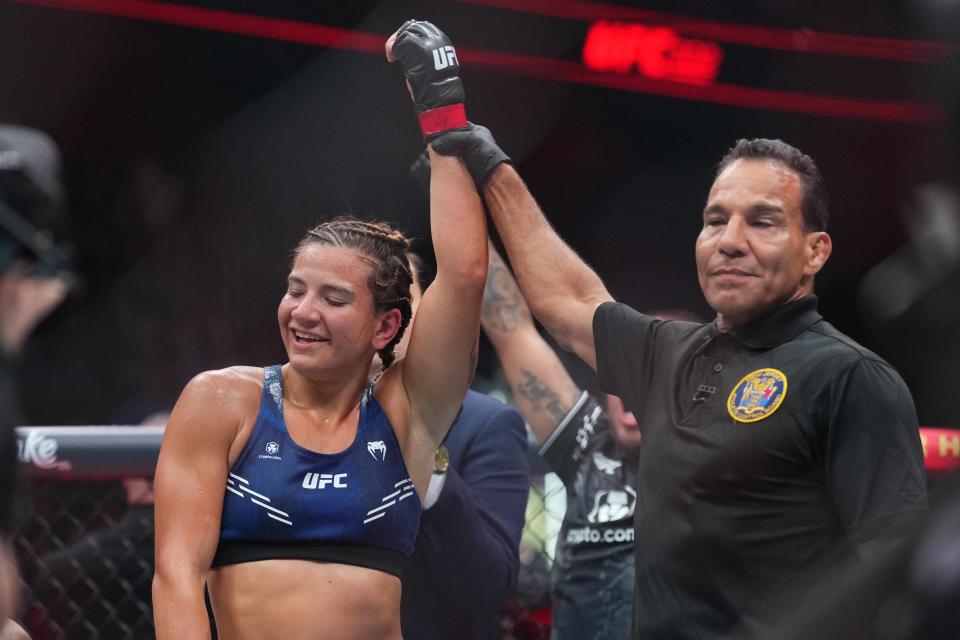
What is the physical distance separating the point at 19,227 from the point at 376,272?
96 cm

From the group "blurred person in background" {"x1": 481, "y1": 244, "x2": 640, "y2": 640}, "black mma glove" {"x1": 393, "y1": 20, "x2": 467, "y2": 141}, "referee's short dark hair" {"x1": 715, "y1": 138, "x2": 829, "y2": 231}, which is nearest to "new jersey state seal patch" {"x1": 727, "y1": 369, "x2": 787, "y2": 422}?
"referee's short dark hair" {"x1": 715, "y1": 138, "x2": 829, "y2": 231}

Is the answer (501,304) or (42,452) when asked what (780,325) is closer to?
(501,304)

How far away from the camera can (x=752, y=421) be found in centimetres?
206

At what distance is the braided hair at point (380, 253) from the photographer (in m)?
2.42

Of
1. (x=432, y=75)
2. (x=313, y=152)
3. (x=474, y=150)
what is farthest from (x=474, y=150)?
(x=313, y=152)

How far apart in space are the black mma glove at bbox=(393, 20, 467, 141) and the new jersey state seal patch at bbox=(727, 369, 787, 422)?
78 cm

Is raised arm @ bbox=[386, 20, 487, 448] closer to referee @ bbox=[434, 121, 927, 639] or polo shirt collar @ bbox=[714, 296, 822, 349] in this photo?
referee @ bbox=[434, 121, 927, 639]

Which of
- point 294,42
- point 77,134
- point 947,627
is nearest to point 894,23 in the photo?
point 294,42

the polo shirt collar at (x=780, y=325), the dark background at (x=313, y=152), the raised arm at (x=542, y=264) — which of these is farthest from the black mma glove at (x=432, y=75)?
the dark background at (x=313, y=152)

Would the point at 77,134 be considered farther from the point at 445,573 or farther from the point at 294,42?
the point at 445,573

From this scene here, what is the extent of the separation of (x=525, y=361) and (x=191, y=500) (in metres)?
1.18

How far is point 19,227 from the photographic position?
1553mm

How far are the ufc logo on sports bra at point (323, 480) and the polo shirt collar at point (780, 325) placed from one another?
80cm

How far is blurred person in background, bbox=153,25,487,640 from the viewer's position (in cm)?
222
